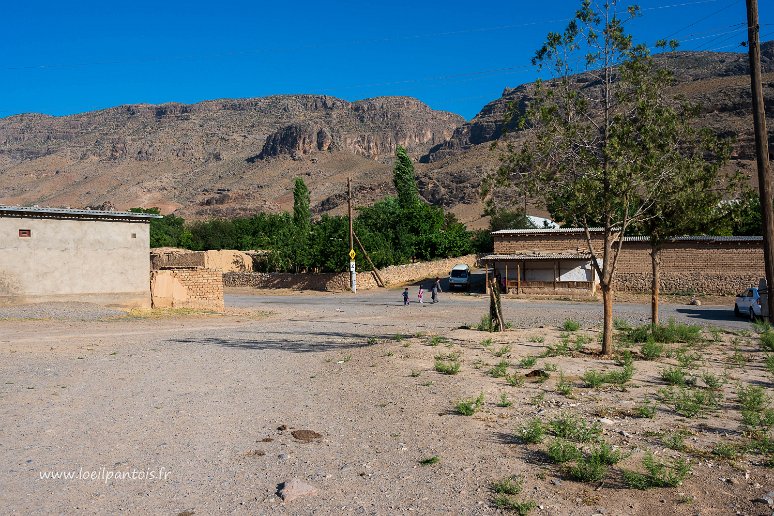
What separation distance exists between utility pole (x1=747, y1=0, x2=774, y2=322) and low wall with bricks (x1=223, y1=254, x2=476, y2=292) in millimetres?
34383

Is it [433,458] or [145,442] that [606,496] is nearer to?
[433,458]

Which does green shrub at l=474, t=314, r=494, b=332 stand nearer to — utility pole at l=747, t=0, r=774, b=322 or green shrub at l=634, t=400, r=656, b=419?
utility pole at l=747, t=0, r=774, b=322

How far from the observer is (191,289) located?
30.6 meters

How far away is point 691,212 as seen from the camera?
633 inches

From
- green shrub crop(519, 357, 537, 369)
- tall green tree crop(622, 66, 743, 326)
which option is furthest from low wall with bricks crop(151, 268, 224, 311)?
tall green tree crop(622, 66, 743, 326)

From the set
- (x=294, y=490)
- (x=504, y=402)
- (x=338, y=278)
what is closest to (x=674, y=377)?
(x=504, y=402)

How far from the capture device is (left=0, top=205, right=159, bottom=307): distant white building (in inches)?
1019

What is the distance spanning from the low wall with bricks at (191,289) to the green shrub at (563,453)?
2523 centimetres

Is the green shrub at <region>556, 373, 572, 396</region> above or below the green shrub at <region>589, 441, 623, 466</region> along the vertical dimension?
above

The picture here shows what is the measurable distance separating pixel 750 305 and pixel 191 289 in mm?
23100

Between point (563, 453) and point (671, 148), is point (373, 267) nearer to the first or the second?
point (671, 148)

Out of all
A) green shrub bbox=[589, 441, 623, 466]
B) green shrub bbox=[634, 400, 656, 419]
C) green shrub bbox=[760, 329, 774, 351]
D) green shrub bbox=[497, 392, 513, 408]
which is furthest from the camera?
green shrub bbox=[760, 329, 774, 351]

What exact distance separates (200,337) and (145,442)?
11859 millimetres

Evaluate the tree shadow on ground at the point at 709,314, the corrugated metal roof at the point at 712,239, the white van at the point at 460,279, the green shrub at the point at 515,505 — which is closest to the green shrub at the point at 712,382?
the green shrub at the point at 515,505
